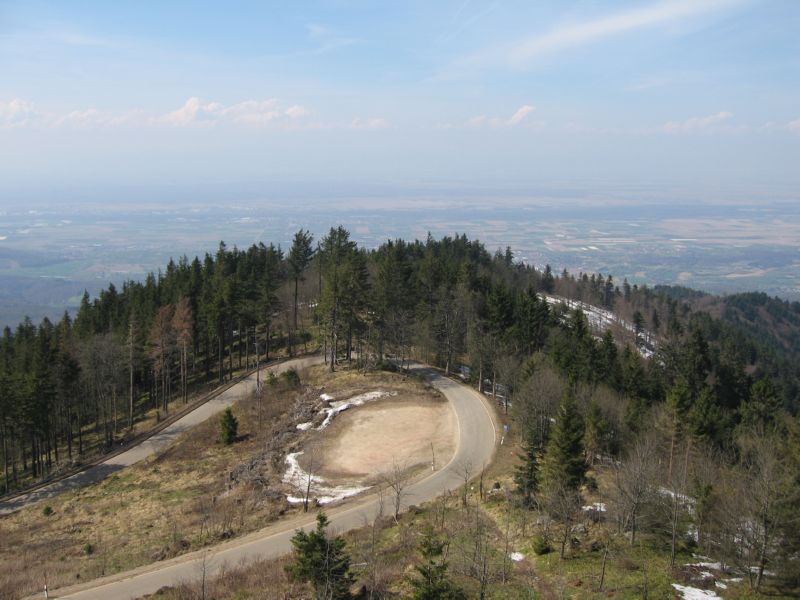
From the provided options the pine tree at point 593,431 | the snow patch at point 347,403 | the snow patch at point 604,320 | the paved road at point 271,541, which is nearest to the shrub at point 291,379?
the snow patch at point 347,403

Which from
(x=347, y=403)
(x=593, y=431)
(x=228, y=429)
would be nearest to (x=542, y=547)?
(x=593, y=431)

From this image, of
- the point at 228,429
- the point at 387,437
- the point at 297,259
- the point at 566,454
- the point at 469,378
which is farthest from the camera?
the point at 297,259

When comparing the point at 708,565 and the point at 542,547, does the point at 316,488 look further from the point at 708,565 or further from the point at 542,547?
the point at 708,565

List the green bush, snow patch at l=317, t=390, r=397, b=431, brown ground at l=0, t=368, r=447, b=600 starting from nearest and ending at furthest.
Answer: the green bush < brown ground at l=0, t=368, r=447, b=600 < snow patch at l=317, t=390, r=397, b=431

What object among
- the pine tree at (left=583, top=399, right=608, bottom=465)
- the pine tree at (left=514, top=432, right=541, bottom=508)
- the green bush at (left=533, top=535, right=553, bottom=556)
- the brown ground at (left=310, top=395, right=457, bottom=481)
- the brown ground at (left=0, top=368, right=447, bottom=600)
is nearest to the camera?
the green bush at (left=533, top=535, right=553, bottom=556)

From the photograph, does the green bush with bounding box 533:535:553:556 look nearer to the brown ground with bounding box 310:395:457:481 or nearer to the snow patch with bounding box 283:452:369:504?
the snow patch with bounding box 283:452:369:504

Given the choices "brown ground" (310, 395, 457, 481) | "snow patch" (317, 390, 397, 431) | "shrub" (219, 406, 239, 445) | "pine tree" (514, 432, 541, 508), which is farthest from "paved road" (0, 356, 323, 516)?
"pine tree" (514, 432, 541, 508)

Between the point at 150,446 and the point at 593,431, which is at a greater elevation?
the point at 593,431
